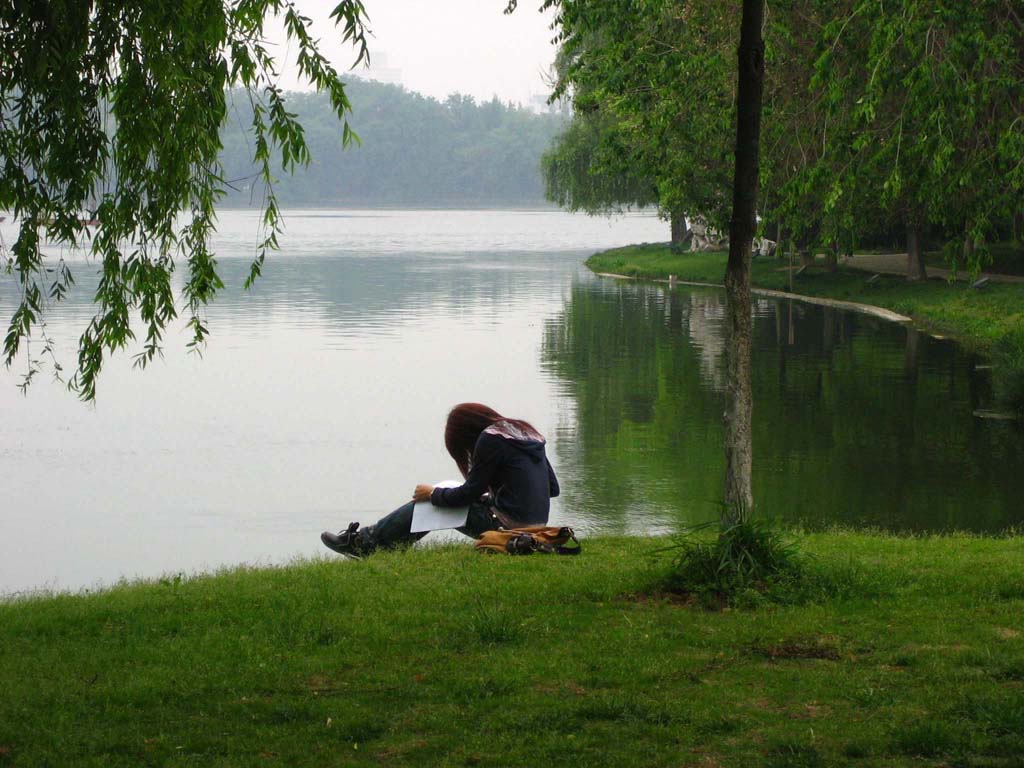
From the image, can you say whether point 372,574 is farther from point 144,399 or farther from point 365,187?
point 365,187

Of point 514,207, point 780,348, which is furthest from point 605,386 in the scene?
point 514,207

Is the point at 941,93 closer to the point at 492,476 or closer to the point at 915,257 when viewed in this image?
the point at 492,476

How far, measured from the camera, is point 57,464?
17.0 meters

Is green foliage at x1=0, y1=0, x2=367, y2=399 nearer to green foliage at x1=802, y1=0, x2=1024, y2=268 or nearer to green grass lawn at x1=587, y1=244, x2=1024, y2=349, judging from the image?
green foliage at x1=802, y1=0, x2=1024, y2=268

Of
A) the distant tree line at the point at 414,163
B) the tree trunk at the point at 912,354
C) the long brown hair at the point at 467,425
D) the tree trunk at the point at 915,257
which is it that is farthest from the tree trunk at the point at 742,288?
the distant tree line at the point at 414,163

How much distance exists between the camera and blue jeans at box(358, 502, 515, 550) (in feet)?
28.0

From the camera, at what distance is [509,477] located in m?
8.43

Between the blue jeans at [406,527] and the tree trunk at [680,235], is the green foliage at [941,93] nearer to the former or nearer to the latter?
the blue jeans at [406,527]

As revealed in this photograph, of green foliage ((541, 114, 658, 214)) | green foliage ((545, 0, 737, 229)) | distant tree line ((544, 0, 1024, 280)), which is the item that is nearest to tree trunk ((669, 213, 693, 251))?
green foliage ((541, 114, 658, 214))

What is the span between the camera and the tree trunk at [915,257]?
127 feet

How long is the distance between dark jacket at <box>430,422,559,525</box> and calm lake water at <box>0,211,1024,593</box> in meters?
4.14

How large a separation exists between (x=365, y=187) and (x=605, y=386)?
156557 millimetres

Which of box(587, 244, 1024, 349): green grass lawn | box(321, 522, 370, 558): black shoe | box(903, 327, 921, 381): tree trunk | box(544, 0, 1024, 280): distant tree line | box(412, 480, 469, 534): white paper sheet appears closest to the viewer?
box(412, 480, 469, 534): white paper sheet

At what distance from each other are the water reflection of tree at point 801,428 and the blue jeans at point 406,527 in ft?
15.3
